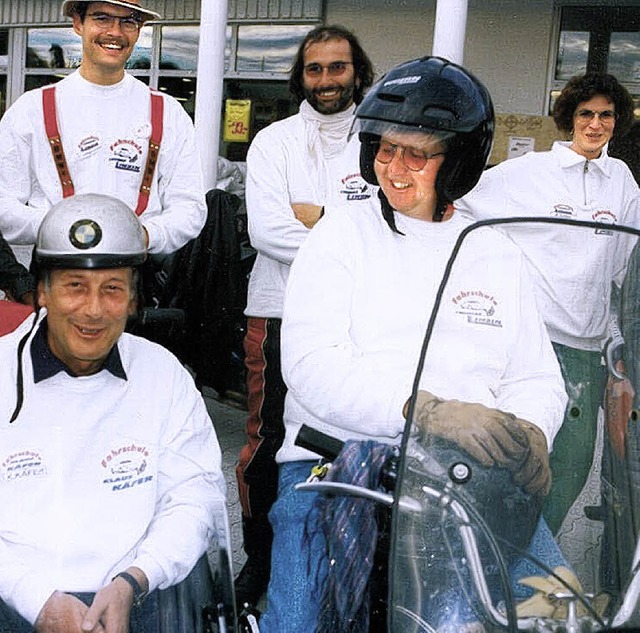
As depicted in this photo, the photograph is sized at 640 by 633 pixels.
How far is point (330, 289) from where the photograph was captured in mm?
2293

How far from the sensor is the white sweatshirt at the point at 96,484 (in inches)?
83.5

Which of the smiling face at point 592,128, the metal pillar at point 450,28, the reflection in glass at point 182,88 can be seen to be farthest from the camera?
the reflection in glass at point 182,88

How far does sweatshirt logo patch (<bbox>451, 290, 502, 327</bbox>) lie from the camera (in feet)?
6.05

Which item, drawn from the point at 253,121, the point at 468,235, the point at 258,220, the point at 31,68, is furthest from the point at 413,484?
the point at 31,68

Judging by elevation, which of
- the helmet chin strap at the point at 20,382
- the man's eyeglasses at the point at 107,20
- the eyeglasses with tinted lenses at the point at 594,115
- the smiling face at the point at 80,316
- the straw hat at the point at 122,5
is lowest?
the helmet chin strap at the point at 20,382

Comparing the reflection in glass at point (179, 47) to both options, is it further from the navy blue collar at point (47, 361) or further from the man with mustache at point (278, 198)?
the navy blue collar at point (47, 361)

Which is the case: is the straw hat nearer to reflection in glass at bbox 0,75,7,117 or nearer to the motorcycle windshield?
the motorcycle windshield

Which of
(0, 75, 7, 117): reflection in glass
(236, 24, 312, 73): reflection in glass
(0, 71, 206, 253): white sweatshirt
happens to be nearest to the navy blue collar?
(0, 71, 206, 253): white sweatshirt

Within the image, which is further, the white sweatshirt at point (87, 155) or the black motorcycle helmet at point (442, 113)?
the white sweatshirt at point (87, 155)

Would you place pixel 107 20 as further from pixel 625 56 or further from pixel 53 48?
pixel 53 48

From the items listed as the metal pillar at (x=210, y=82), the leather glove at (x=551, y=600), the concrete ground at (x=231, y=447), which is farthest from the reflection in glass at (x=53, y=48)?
the leather glove at (x=551, y=600)

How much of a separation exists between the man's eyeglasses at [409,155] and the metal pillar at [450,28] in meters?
5.32

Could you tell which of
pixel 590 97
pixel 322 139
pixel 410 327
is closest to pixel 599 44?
pixel 590 97

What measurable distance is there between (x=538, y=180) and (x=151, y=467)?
2.04 m
